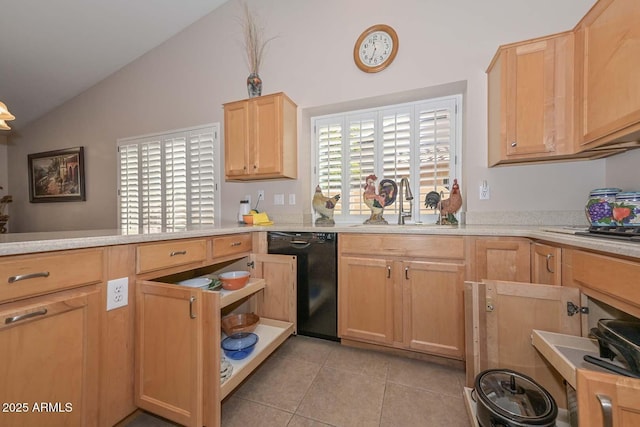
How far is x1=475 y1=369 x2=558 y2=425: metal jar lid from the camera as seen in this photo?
0.88m

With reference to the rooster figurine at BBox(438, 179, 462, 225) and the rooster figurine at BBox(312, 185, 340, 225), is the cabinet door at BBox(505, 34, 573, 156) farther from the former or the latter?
the rooster figurine at BBox(312, 185, 340, 225)

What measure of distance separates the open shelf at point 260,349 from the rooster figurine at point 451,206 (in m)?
1.50

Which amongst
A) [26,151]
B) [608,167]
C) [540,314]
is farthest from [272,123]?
[26,151]

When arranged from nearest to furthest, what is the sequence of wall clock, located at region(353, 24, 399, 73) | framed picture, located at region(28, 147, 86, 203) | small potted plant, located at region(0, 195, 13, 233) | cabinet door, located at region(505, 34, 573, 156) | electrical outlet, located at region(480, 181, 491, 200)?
cabinet door, located at region(505, 34, 573, 156)
electrical outlet, located at region(480, 181, 491, 200)
wall clock, located at region(353, 24, 399, 73)
framed picture, located at region(28, 147, 86, 203)
small potted plant, located at region(0, 195, 13, 233)

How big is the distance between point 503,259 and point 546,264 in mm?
195

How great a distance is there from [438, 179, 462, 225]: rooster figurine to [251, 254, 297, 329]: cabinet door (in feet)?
4.20

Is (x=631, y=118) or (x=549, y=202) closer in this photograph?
(x=631, y=118)

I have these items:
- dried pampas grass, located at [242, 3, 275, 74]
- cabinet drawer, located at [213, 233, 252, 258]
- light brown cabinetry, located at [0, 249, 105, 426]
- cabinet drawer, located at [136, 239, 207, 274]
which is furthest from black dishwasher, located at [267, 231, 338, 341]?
dried pampas grass, located at [242, 3, 275, 74]

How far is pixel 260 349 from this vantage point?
4.89ft

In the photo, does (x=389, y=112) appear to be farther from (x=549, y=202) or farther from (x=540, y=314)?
(x=540, y=314)

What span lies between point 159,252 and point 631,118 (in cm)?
231

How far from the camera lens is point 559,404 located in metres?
1.10

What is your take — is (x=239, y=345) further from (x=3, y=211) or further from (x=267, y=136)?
(x=3, y=211)

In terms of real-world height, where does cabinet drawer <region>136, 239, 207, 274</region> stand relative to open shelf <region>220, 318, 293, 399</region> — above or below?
above
